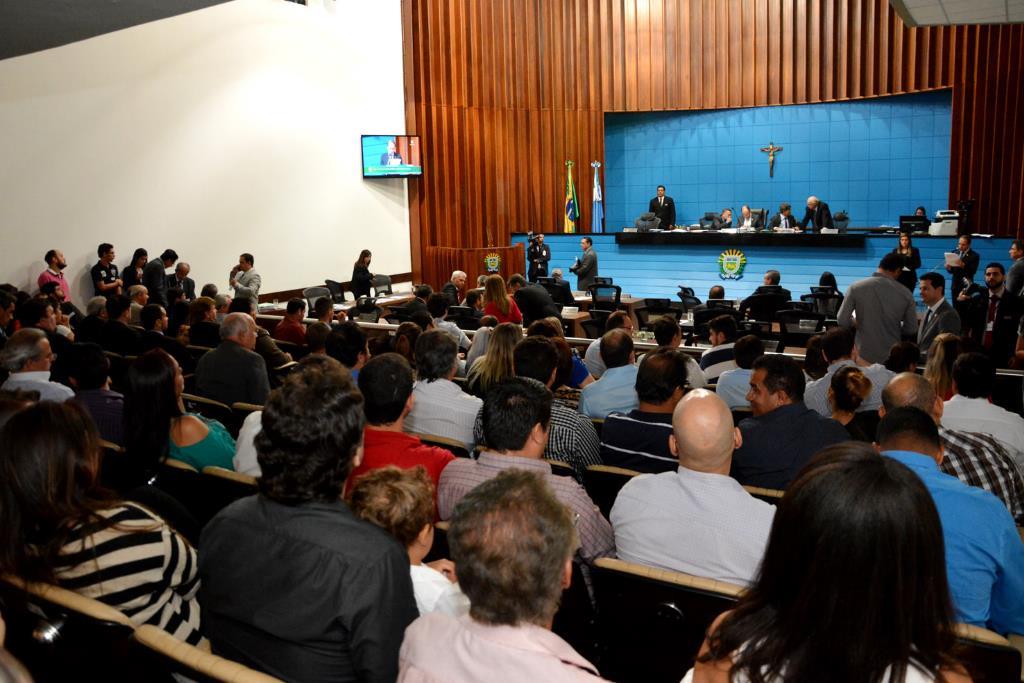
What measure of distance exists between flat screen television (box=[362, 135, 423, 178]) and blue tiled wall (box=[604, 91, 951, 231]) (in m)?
4.30

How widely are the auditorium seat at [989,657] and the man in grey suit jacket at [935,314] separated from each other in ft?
17.2

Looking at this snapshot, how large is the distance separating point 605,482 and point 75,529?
180cm

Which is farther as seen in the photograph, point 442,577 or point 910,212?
point 910,212

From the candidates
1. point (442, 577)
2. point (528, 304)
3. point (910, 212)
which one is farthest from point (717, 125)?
A: point (442, 577)

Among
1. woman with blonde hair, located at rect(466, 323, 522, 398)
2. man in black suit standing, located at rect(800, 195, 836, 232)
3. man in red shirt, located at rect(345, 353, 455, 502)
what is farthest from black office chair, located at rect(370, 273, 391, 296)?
man in red shirt, located at rect(345, 353, 455, 502)

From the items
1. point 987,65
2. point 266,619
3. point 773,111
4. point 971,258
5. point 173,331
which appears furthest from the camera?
point 773,111

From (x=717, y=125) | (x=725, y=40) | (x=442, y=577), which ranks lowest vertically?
(x=442, y=577)

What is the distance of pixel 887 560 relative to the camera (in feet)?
4.15

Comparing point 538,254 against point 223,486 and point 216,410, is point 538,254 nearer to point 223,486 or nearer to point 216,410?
point 216,410

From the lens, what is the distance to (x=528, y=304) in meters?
8.93

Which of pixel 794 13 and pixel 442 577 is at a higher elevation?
pixel 794 13

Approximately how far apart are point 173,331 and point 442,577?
6323 millimetres

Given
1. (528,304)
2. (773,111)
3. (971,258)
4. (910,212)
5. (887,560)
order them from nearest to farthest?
1. (887,560)
2. (528,304)
3. (971,258)
4. (910,212)
5. (773,111)

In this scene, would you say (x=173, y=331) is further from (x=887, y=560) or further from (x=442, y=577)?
(x=887, y=560)
